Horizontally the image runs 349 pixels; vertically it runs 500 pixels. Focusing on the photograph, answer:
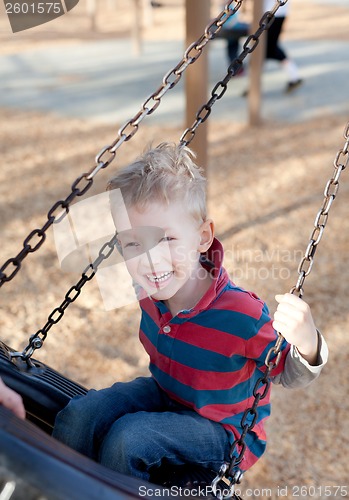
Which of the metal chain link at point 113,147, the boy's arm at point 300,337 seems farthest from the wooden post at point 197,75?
the boy's arm at point 300,337

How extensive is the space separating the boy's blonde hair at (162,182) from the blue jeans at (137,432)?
394mm

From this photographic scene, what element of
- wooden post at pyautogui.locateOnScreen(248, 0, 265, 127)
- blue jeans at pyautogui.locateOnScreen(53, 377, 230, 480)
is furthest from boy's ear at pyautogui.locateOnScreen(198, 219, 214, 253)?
wooden post at pyautogui.locateOnScreen(248, 0, 265, 127)

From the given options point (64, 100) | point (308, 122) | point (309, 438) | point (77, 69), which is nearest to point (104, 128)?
point (64, 100)

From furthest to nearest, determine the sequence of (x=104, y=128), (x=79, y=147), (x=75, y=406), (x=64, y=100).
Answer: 1. (x=64, y=100)
2. (x=104, y=128)
3. (x=79, y=147)
4. (x=75, y=406)

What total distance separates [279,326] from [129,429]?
0.34 meters

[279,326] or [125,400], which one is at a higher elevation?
[279,326]

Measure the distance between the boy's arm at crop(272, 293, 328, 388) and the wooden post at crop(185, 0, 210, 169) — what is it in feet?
5.73

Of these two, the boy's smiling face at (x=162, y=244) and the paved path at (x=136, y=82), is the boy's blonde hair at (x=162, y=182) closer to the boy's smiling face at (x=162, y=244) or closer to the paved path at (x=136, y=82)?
the boy's smiling face at (x=162, y=244)

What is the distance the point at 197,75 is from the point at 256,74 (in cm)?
180

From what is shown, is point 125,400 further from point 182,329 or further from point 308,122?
point 308,122

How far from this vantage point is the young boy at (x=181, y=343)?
1.19m

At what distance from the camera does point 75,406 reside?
1.33 m

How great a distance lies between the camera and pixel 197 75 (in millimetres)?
2867

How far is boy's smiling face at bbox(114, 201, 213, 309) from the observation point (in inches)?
46.7
